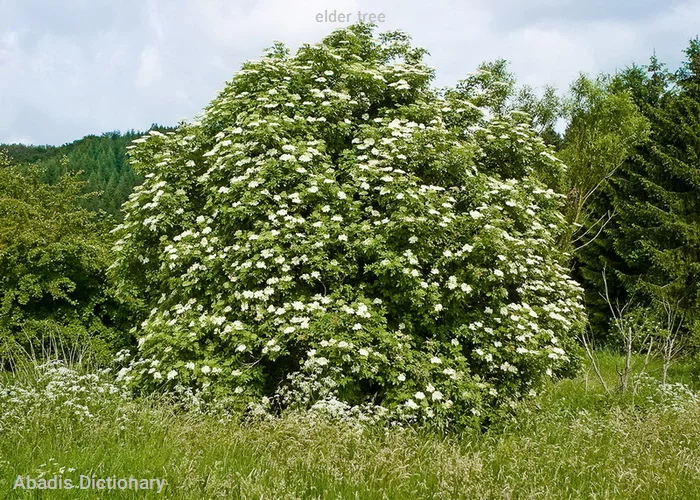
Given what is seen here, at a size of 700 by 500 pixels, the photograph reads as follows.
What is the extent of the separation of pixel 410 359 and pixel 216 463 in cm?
299

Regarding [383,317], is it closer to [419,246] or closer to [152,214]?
[419,246]

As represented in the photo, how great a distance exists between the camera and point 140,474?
4078 mm

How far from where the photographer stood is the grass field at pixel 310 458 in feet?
13.3

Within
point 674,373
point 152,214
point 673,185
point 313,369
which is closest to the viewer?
point 313,369

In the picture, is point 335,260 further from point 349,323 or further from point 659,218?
point 659,218

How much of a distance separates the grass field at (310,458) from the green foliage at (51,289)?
7.79m

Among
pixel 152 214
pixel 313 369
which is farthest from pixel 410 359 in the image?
pixel 152 214

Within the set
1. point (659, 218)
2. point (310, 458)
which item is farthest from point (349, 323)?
point (659, 218)

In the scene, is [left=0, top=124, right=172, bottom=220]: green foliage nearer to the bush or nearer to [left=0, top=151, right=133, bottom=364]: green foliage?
[left=0, top=151, right=133, bottom=364]: green foliage

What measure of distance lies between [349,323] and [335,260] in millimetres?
830

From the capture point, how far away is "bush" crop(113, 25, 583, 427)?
22.1 feet

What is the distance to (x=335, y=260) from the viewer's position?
704 centimetres

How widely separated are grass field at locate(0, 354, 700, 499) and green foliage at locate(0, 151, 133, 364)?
7793 mm

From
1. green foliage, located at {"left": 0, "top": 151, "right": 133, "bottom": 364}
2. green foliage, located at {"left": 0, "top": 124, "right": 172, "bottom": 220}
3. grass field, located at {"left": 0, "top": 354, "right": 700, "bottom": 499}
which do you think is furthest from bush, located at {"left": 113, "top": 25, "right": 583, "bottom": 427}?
green foliage, located at {"left": 0, "top": 124, "right": 172, "bottom": 220}
